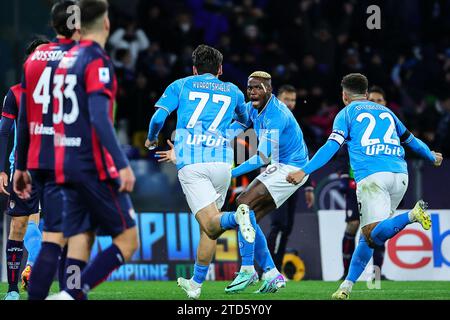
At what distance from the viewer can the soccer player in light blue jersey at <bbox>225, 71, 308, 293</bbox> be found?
9930 millimetres

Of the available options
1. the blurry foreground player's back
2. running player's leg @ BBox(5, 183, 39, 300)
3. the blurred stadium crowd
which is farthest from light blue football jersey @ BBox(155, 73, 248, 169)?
the blurred stadium crowd

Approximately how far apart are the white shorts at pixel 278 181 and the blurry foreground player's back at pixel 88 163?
3257 millimetres

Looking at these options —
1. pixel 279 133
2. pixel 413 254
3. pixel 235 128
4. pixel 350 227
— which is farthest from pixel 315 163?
pixel 413 254

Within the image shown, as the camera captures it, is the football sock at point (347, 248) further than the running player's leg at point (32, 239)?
Yes

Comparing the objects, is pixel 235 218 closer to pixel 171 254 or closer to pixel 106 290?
pixel 106 290

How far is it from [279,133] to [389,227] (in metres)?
1.76

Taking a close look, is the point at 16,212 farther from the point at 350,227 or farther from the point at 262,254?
the point at 350,227

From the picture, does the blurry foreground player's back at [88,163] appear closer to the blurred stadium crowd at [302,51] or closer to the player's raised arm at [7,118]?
the player's raised arm at [7,118]

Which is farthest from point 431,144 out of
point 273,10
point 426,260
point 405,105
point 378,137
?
point 378,137

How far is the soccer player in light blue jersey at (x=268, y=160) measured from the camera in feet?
32.6

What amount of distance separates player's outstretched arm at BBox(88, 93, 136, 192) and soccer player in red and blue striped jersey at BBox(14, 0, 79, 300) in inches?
23.3

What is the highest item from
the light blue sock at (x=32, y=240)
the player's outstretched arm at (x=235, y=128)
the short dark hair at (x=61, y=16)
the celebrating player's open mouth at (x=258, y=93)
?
the short dark hair at (x=61, y=16)

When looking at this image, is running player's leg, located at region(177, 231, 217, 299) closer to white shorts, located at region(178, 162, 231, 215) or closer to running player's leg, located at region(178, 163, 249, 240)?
running player's leg, located at region(178, 163, 249, 240)

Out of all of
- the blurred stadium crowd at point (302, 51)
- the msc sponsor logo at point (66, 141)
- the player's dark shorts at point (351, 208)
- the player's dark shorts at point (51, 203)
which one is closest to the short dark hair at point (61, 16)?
the msc sponsor logo at point (66, 141)
